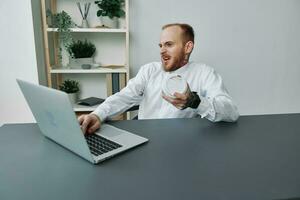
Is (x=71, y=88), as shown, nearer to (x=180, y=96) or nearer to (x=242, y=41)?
(x=180, y=96)

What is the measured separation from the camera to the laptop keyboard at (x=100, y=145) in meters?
0.86

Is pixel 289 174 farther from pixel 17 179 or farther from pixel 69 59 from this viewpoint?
pixel 69 59

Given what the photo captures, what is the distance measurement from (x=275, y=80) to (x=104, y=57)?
6.03 feet

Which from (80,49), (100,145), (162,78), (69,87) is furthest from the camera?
(69,87)

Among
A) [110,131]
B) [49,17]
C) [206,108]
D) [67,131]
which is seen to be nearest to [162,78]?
[206,108]

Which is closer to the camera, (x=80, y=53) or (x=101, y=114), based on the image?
(x=101, y=114)

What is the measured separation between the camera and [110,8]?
2193 millimetres

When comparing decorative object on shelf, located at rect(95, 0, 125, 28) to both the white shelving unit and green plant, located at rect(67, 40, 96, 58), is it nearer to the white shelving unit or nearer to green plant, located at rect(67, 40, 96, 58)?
the white shelving unit

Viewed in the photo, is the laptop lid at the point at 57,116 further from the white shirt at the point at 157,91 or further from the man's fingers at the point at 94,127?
the white shirt at the point at 157,91

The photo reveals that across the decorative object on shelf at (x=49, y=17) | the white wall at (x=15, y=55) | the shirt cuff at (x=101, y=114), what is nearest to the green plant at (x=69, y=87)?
the white wall at (x=15, y=55)

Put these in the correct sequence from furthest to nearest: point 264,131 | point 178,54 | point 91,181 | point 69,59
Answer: point 69,59 → point 178,54 → point 264,131 → point 91,181

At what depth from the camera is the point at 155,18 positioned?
Answer: 2432mm

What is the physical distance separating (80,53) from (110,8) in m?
0.48

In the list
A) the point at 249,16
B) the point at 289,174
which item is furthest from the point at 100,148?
the point at 249,16
